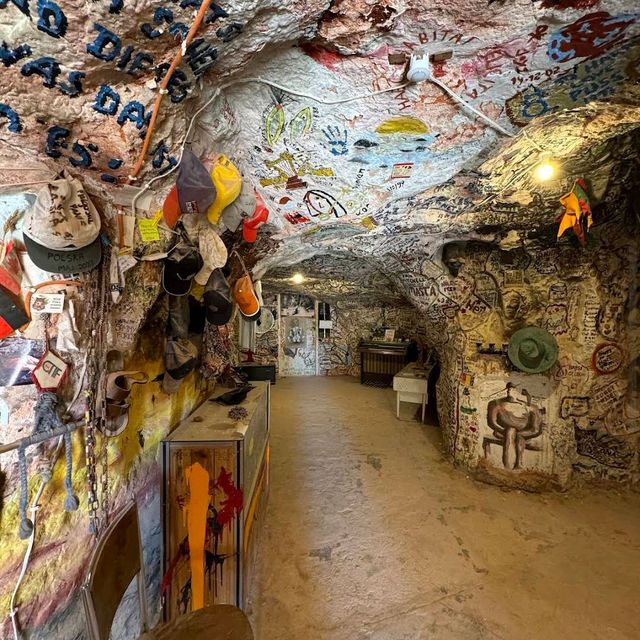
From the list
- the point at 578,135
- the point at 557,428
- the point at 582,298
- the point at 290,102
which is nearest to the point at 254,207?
the point at 290,102

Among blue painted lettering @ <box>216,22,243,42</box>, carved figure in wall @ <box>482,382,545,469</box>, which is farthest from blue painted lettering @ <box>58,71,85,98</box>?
carved figure in wall @ <box>482,382,545,469</box>

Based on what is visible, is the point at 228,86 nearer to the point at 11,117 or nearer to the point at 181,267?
the point at 11,117

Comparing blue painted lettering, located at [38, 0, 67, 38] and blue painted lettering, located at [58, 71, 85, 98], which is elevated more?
blue painted lettering, located at [38, 0, 67, 38]

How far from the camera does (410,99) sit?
4.93 feet

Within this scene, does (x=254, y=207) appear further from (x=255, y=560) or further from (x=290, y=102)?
(x=255, y=560)

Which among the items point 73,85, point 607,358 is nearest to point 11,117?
point 73,85

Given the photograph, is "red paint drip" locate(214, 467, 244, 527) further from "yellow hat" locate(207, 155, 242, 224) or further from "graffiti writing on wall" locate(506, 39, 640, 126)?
"graffiti writing on wall" locate(506, 39, 640, 126)

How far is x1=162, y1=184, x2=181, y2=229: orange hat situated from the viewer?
147cm

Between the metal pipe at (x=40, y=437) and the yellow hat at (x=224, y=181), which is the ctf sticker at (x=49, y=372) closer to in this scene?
the metal pipe at (x=40, y=437)

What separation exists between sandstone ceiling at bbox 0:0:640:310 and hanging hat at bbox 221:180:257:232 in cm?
8

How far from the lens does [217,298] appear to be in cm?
213

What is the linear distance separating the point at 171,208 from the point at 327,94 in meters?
0.95

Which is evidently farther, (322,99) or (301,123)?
(301,123)

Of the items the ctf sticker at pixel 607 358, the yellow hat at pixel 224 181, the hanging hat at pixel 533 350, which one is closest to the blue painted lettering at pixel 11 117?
the yellow hat at pixel 224 181
